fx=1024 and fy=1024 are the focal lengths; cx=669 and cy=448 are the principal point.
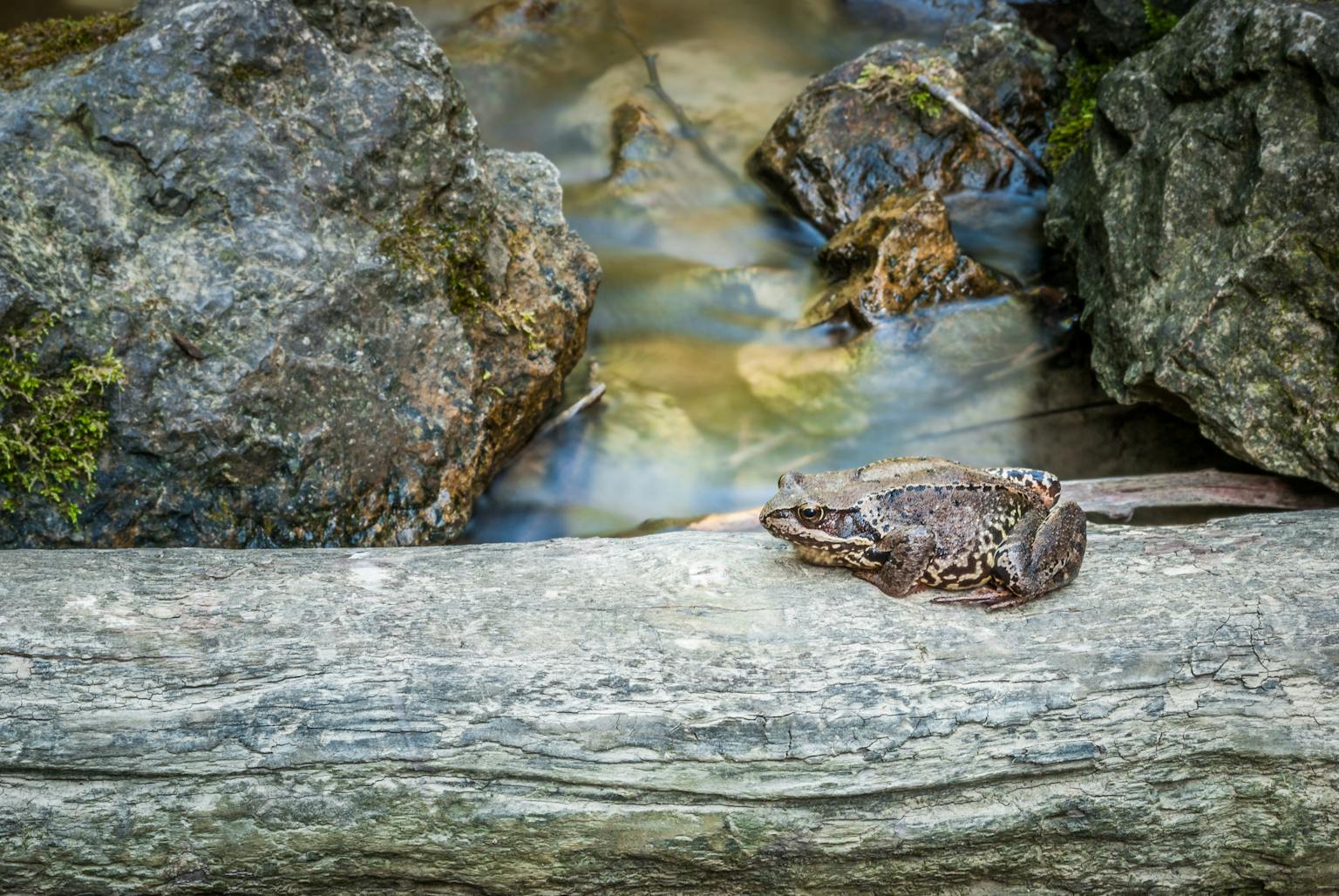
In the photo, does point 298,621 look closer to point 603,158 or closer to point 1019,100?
point 603,158

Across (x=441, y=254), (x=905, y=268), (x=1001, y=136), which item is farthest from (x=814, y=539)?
(x=1001, y=136)

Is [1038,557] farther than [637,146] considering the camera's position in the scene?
No

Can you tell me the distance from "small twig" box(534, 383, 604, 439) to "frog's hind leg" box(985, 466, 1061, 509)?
9.70ft

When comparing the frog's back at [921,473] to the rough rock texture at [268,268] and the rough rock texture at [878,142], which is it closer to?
the rough rock texture at [268,268]

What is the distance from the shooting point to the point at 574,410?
6.62 meters

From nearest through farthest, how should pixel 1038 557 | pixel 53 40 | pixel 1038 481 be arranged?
pixel 1038 557, pixel 1038 481, pixel 53 40

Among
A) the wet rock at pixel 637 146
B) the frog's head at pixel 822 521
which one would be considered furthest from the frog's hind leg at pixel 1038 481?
the wet rock at pixel 637 146

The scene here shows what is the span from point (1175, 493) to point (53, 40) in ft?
20.5

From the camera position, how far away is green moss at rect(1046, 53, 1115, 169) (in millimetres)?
8430

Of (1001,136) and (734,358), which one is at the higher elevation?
(1001,136)

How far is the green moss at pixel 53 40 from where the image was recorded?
4840mm

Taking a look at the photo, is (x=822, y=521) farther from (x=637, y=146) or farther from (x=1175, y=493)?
(x=637, y=146)

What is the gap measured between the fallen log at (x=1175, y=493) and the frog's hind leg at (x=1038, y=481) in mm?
1190

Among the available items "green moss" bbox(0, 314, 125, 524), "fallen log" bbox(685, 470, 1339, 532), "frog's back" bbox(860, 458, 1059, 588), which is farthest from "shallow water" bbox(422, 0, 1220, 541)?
"frog's back" bbox(860, 458, 1059, 588)
